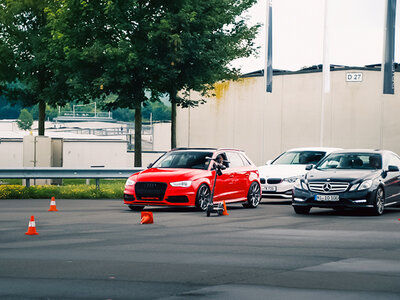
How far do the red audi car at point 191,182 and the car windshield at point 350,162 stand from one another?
221 centimetres

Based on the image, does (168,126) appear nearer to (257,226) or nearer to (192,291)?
(257,226)

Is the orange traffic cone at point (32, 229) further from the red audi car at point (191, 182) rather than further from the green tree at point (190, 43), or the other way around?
the green tree at point (190, 43)

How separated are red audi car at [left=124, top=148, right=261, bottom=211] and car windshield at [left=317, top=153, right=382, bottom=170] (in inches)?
86.9

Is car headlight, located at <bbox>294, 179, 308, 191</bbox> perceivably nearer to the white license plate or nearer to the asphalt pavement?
the asphalt pavement

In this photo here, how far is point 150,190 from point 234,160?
10.3 feet

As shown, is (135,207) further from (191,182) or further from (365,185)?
(365,185)

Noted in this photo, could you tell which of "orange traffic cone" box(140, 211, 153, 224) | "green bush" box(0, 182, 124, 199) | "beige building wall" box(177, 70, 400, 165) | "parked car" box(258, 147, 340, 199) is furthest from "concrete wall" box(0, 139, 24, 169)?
"orange traffic cone" box(140, 211, 153, 224)

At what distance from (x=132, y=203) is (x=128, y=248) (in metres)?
6.97

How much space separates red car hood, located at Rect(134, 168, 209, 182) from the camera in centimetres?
1723

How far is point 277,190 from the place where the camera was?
71.2 ft

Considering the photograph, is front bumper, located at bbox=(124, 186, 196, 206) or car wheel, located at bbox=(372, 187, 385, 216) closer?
car wheel, located at bbox=(372, 187, 385, 216)

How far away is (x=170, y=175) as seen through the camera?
17.3 m

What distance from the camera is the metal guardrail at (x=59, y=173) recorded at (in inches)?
903

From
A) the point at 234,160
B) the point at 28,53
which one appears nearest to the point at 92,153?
the point at 28,53
